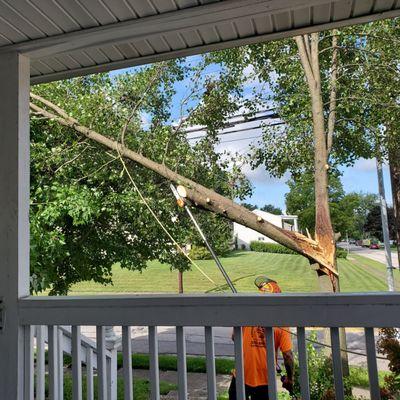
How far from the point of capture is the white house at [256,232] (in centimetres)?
536

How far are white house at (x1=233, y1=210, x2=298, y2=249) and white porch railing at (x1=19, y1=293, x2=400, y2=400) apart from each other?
4.04 meters

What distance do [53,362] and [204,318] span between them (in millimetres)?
616

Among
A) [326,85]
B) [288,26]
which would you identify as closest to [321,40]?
[326,85]

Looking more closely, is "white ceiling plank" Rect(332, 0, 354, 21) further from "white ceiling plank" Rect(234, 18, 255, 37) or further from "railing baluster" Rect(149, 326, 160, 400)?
"railing baluster" Rect(149, 326, 160, 400)

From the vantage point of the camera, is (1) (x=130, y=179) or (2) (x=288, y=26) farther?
(1) (x=130, y=179)

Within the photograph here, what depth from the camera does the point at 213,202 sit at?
16.8 ft

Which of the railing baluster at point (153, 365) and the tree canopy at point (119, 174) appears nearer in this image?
the railing baluster at point (153, 365)

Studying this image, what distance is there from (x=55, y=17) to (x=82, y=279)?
17.3 ft

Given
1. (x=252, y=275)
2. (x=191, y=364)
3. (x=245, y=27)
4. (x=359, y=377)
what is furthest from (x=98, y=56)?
(x=359, y=377)

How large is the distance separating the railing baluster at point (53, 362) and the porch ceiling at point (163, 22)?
1026 mm

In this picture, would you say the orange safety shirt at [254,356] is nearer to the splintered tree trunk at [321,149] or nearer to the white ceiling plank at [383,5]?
the white ceiling plank at [383,5]

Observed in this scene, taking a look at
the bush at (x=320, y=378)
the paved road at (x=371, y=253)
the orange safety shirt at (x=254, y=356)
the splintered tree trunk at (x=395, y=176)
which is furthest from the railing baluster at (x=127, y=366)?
the paved road at (x=371, y=253)

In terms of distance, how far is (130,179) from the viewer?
557 cm

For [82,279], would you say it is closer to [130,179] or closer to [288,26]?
[130,179]
